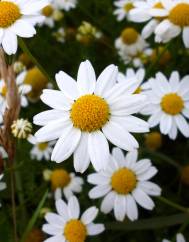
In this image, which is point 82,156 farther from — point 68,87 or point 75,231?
point 75,231

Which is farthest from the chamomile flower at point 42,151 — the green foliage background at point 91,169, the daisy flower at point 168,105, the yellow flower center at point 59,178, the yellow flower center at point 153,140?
the daisy flower at point 168,105

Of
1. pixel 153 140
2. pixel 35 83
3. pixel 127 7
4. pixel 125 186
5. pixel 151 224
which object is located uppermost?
pixel 127 7

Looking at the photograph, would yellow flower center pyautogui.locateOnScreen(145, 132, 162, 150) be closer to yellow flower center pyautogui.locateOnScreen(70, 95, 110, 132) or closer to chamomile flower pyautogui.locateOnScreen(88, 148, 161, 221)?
chamomile flower pyautogui.locateOnScreen(88, 148, 161, 221)

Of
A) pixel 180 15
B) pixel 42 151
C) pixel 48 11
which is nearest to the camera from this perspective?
pixel 180 15

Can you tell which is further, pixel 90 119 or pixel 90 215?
pixel 90 215

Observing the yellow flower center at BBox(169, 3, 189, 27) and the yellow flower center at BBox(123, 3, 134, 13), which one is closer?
the yellow flower center at BBox(169, 3, 189, 27)

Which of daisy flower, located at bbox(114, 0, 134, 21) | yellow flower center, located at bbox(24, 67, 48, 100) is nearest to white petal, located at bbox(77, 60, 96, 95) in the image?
yellow flower center, located at bbox(24, 67, 48, 100)

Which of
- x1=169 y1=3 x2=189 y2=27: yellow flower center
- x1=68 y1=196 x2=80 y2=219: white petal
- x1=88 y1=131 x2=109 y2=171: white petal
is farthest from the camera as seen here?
x1=169 y1=3 x2=189 y2=27: yellow flower center

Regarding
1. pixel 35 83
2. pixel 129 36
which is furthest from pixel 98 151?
pixel 129 36

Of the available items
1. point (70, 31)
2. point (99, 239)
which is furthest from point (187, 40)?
point (70, 31)
